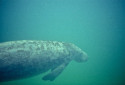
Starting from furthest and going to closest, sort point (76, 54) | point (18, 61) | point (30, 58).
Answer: point (76, 54) → point (30, 58) → point (18, 61)

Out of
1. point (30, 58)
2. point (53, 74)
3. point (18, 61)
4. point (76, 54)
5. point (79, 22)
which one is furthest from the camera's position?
point (79, 22)

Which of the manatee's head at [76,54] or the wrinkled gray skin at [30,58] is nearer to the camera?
the wrinkled gray skin at [30,58]

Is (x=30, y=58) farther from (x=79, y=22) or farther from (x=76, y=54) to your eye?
(x=79, y=22)

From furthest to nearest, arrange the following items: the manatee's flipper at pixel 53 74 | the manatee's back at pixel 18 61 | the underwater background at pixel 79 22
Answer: the underwater background at pixel 79 22
the manatee's flipper at pixel 53 74
the manatee's back at pixel 18 61

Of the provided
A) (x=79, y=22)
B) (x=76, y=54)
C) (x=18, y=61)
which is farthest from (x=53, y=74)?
(x=79, y=22)

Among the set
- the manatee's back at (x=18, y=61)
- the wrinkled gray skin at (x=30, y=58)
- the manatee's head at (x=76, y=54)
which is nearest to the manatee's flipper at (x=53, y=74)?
the wrinkled gray skin at (x=30, y=58)

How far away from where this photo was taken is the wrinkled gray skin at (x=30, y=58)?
842cm

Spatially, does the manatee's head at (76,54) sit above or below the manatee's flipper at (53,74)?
above

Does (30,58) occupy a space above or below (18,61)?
above

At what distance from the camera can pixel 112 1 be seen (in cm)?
4256

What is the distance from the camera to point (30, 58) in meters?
9.00

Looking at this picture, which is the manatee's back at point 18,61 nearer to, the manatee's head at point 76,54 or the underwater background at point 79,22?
the manatee's head at point 76,54

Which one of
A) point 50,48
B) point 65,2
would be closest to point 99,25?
point 65,2

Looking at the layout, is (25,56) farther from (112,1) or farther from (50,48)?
(112,1)
